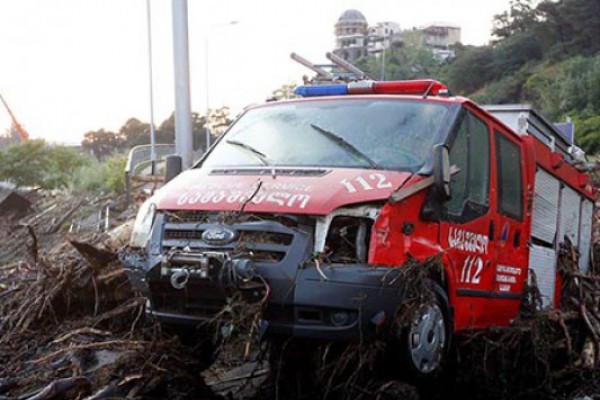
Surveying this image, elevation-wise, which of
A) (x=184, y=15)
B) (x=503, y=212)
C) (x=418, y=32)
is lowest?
(x=503, y=212)

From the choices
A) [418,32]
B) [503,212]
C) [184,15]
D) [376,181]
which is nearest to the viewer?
[376,181]

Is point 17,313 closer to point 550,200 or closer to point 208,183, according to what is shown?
point 208,183

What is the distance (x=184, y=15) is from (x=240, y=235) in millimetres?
7275

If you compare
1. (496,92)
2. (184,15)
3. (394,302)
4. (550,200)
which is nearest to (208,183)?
(394,302)

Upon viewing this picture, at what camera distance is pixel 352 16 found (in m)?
113

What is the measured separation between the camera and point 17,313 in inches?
275

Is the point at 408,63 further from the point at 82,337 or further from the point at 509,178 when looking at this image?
the point at 82,337

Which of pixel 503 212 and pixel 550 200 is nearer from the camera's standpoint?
pixel 503 212

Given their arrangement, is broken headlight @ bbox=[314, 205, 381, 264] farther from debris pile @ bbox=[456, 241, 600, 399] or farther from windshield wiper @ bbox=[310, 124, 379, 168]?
debris pile @ bbox=[456, 241, 600, 399]

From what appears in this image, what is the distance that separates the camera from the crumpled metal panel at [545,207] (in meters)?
7.96

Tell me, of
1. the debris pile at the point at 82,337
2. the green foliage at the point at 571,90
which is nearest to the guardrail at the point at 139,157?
the debris pile at the point at 82,337

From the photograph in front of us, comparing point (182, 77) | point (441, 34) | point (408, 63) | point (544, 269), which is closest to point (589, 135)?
point (182, 77)

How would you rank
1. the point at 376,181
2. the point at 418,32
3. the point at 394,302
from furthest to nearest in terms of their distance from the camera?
the point at 418,32, the point at 376,181, the point at 394,302

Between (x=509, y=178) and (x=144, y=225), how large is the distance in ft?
10.5
